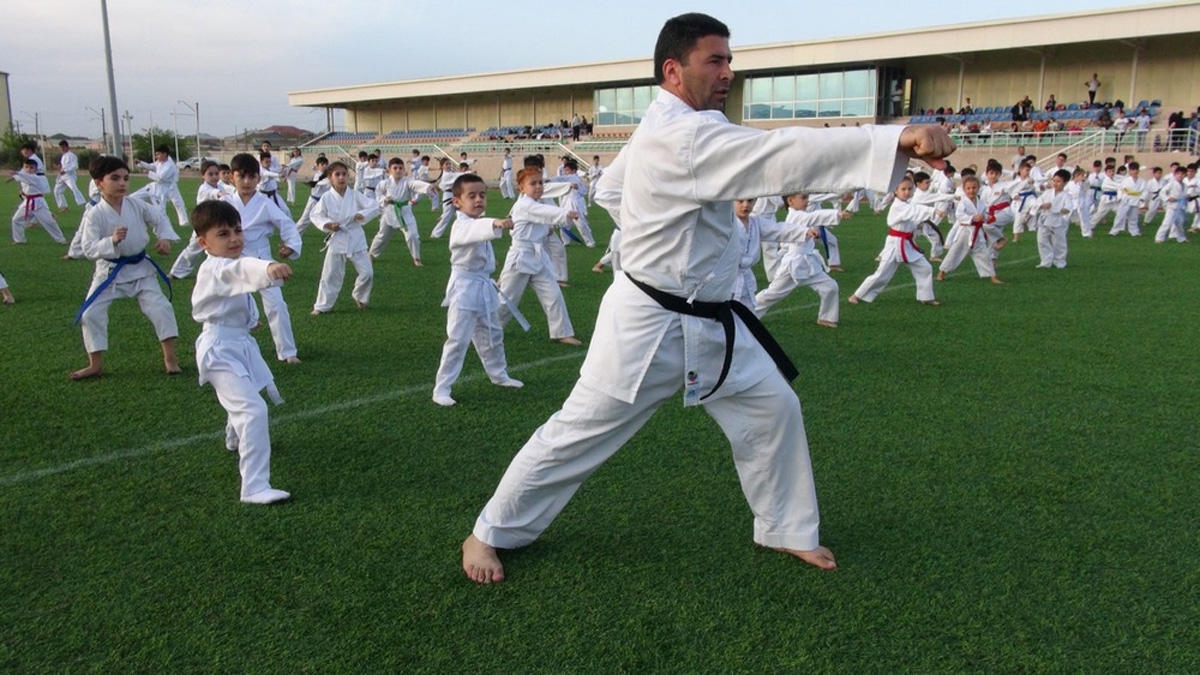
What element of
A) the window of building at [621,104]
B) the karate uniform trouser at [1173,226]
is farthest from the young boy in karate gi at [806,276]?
the window of building at [621,104]

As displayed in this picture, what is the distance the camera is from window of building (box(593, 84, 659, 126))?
43.1 m

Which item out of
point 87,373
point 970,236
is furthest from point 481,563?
point 970,236

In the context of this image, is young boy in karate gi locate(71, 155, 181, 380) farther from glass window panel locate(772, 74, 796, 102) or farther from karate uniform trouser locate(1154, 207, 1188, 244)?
glass window panel locate(772, 74, 796, 102)

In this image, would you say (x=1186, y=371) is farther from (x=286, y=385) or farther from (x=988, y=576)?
(x=286, y=385)

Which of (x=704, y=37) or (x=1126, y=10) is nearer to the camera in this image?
(x=704, y=37)

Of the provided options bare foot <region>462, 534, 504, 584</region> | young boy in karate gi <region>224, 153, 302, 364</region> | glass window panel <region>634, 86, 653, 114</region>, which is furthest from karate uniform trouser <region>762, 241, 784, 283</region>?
glass window panel <region>634, 86, 653, 114</region>

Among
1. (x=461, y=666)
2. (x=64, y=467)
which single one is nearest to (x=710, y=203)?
(x=461, y=666)

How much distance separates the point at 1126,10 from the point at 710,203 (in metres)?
33.7

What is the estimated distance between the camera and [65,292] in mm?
10219

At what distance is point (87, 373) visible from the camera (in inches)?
252

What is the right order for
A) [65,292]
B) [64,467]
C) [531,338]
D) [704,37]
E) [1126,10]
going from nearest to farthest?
1. [704,37]
2. [64,467]
3. [531,338]
4. [65,292]
5. [1126,10]

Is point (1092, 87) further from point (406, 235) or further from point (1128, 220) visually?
point (406, 235)

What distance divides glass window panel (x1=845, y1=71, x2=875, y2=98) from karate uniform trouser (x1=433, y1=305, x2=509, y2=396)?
112ft

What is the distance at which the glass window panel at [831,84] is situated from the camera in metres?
37.4
